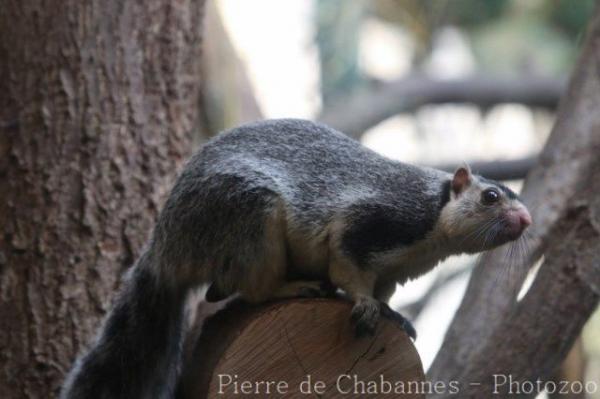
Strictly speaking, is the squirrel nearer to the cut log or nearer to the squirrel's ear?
the squirrel's ear

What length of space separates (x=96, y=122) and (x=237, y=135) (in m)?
1.09

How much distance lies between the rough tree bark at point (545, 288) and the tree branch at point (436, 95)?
3461mm

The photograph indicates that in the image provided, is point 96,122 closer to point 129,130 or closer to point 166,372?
point 129,130

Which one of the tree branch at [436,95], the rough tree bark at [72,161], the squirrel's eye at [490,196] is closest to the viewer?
the squirrel's eye at [490,196]

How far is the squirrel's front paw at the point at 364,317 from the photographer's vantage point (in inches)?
150

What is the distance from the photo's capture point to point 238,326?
3.77 meters

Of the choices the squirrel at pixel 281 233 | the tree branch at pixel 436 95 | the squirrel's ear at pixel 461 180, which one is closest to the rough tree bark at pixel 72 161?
the squirrel at pixel 281 233

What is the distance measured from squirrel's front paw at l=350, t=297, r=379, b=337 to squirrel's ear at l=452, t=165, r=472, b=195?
73 centimetres

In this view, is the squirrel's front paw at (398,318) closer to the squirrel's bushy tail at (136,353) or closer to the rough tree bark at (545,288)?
the rough tree bark at (545,288)

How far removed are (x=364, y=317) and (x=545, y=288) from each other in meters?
1.44

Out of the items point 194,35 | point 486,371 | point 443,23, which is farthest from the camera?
point 443,23

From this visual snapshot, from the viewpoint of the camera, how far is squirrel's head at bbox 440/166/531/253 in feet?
13.5

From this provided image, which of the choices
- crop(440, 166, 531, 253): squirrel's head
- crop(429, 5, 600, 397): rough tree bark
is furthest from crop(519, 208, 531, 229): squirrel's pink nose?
crop(429, 5, 600, 397): rough tree bark

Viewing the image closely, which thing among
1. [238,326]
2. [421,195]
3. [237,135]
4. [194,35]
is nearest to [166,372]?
[238,326]
